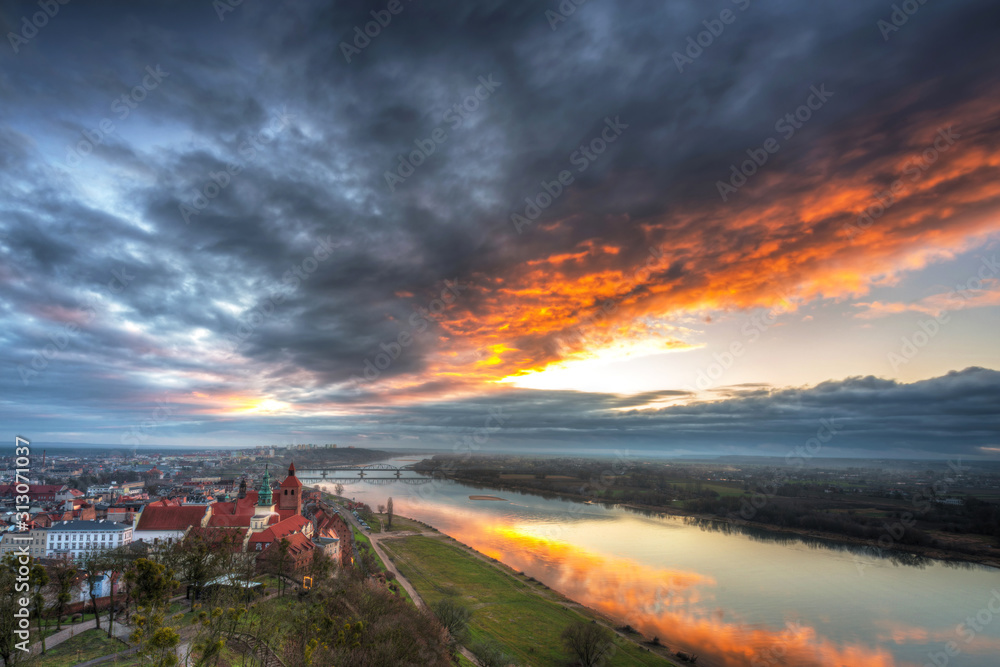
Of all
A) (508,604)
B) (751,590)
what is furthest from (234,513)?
(751,590)

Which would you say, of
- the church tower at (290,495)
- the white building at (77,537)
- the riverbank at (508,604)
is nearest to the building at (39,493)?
the white building at (77,537)

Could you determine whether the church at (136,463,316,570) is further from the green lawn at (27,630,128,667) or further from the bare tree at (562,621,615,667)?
the bare tree at (562,621,615,667)

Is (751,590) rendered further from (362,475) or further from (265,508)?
(362,475)

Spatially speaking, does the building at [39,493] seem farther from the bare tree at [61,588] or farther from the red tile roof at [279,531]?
the bare tree at [61,588]

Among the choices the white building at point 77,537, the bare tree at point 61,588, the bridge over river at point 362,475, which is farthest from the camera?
the bridge over river at point 362,475

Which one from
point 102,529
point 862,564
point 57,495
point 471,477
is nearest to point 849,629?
point 862,564
